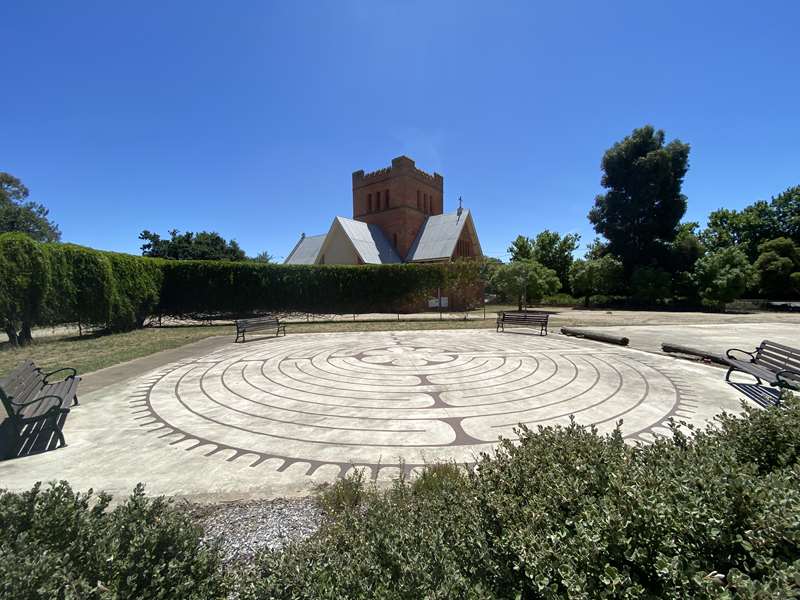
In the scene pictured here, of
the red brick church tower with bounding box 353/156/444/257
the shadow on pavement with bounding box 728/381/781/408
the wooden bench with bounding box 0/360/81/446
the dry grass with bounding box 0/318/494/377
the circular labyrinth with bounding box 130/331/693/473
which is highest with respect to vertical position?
the red brick church tower with bounding box 353/156/444/257

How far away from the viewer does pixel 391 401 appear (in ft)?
23.5

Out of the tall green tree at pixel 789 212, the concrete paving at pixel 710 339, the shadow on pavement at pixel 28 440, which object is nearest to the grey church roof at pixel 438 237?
the concrete paving at pixel 710 339

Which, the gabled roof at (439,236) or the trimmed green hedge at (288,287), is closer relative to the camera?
the trimmed green hedge at (288,287)

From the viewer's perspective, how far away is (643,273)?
34.3 metres

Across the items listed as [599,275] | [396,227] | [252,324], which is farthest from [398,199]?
[252,324]

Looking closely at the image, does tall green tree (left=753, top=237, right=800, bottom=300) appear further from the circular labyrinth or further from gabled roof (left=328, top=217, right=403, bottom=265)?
the circular labyrinth

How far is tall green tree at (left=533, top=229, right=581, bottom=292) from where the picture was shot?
48500 millimetres

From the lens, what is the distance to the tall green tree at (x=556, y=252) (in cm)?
4850

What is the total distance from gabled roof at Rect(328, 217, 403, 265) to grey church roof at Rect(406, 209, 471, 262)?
2.65 metres

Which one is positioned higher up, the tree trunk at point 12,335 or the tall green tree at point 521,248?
the tall green tree at point 521,248

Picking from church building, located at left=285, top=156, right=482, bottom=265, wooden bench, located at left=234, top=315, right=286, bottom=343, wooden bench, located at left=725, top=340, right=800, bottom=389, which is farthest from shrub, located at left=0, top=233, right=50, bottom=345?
church building, located at left=285, top=156, right=482, bottom=265

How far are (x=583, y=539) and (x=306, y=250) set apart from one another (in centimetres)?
4726

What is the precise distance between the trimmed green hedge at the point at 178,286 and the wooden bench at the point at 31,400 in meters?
11.6

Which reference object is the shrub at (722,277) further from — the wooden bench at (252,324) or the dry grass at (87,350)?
the dry grass at (87,350)
